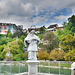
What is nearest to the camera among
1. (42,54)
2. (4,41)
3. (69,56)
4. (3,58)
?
(69,56)

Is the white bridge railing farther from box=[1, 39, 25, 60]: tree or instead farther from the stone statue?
box=[1, 39, 25, 60]: tree

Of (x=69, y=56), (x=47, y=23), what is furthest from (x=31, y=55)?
(x=47, y=23)

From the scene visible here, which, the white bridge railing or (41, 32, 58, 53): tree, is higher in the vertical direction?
(41, 32, 58, 53): tree

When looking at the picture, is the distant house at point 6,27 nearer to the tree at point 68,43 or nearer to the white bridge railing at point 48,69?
the white bridge railing at point 48,69

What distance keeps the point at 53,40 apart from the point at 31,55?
69.0ft

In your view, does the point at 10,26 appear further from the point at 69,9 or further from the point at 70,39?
the point at 70,39

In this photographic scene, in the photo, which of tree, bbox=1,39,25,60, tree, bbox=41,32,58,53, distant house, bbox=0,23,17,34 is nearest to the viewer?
tree, bbox=1,39,25,60

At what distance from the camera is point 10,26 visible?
4422 cm

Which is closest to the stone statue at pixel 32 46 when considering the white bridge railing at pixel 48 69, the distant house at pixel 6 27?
the white bridge railing at pixel 48 69

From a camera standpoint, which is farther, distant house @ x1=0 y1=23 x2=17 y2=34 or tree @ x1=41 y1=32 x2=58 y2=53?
distant house @ x1=0 y1=23 x2=17 y2=34

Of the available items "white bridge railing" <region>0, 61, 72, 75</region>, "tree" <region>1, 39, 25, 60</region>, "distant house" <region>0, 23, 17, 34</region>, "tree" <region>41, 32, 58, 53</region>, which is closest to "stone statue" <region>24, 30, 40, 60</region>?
"white bridge railing" <region>0, 61, 72, 75</region>

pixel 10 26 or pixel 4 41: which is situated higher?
pixel 10 26

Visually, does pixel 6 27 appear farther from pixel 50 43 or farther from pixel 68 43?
pixel 68 43

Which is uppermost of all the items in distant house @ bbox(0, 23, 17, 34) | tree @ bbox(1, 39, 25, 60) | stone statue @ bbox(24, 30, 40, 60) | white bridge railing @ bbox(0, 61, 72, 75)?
distant house @ bbox(0, 23, 17, 34)
